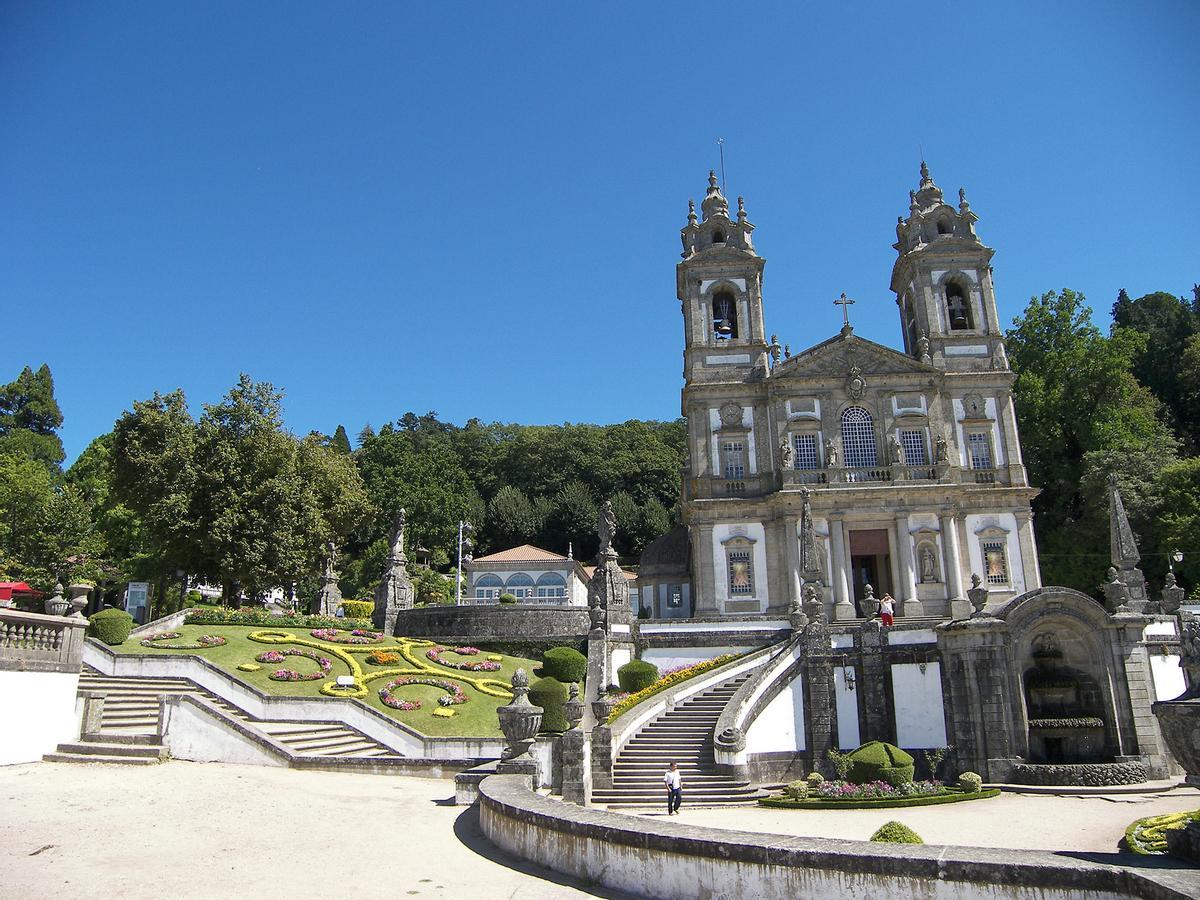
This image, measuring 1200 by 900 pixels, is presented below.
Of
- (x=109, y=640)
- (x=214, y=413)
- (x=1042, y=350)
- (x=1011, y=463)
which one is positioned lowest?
(x=109, y=640)

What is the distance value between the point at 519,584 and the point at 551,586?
214cm

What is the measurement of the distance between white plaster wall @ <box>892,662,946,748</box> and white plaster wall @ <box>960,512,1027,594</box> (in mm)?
14390

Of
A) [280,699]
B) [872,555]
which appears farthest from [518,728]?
[872,555]

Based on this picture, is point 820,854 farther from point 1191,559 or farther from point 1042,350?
point 1042,350

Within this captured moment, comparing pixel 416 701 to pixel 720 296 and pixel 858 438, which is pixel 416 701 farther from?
pixel 720 296

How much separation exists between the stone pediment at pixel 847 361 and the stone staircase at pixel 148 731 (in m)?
24.2

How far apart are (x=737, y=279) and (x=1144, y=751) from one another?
26.5 m

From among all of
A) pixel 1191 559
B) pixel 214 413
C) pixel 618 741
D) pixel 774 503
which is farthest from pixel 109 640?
pixel 1191 559

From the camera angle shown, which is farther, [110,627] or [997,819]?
[110,627]

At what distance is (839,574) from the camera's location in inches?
1352

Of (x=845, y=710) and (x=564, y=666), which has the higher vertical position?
(x=564, y=666)

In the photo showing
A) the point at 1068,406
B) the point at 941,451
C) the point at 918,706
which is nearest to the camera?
the point at 918,706

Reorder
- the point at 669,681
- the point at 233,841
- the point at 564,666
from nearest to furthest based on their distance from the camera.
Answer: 1. the point at 233,841
2. the point at 669,681
3. the point at 564,666

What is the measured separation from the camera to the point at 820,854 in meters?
7.14
